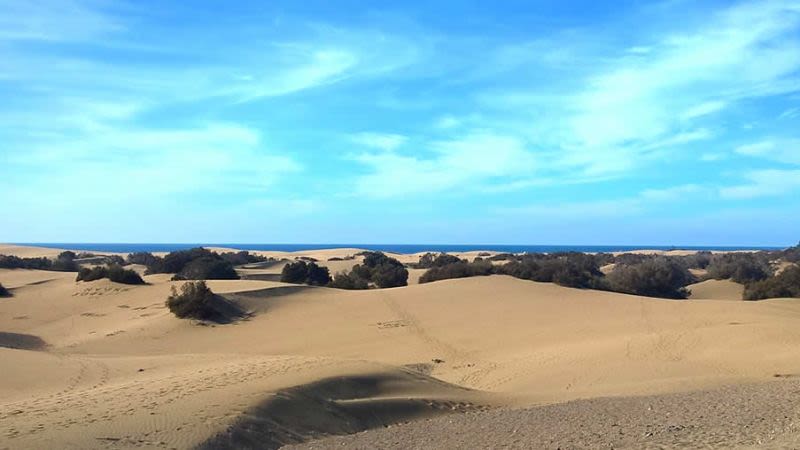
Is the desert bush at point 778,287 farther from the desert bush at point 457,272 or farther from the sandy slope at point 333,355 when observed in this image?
the desert bush at point 457,272

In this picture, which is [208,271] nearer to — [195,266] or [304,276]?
[195,266]

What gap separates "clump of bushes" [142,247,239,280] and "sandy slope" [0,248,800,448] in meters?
1.86

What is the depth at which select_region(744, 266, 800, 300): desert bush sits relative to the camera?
1187 inches

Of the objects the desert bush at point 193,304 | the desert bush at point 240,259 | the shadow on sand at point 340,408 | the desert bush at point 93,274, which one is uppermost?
the desert bush at point 240,259

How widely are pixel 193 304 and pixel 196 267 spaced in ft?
40.3

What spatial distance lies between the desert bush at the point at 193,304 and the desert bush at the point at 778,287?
2208 centimetres

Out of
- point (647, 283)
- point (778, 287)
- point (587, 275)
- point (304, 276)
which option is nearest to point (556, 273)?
point (587, 275)

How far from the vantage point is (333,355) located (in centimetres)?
2075

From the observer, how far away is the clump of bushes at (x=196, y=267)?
1401 inches

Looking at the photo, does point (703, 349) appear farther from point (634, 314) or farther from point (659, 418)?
point (659, 418)

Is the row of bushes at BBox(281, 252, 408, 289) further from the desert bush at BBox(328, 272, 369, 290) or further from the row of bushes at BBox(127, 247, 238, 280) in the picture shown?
the row of bushes at BBox(127, 247, 238, 280)

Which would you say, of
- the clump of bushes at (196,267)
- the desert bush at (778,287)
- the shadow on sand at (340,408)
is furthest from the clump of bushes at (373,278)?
the shadow on sand at (340,408)

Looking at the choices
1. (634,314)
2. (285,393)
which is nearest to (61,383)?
(285,393)

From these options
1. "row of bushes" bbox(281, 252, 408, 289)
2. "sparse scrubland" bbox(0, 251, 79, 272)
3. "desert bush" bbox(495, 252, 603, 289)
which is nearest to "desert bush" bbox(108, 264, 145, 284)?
"row of bushes" bbox(281, 252, 408, 289)
